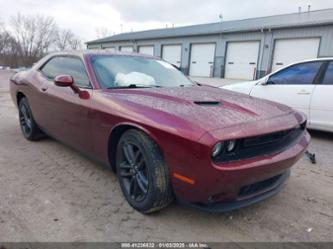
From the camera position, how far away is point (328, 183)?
3137mm

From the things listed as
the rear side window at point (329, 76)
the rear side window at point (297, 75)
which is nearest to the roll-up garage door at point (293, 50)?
the rear side window at point (297, 75)

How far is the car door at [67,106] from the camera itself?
2941 millimetres

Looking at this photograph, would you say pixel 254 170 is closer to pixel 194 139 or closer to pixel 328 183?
pixel 194 139

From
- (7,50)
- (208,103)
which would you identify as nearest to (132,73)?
(208,103)

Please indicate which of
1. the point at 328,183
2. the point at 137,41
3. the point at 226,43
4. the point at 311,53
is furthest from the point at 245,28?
the point at 328,183

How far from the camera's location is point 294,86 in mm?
5188

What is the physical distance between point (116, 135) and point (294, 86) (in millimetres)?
4004

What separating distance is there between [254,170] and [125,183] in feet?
4.06

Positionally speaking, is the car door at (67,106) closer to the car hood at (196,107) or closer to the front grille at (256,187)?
the car hood at (196,107)

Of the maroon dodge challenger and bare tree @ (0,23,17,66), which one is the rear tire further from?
bare tree @ (0,23,17,66)

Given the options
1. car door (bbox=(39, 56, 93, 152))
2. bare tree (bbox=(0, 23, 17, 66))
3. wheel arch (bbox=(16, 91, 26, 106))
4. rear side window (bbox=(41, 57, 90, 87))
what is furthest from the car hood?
bare tree (bbox=(0, 23, 17, 66))

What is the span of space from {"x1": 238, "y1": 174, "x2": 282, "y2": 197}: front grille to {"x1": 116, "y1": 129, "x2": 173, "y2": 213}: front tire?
581 mm

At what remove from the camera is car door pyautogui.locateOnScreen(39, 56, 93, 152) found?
9.65ft

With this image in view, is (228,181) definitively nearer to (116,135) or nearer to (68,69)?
(116,135)
